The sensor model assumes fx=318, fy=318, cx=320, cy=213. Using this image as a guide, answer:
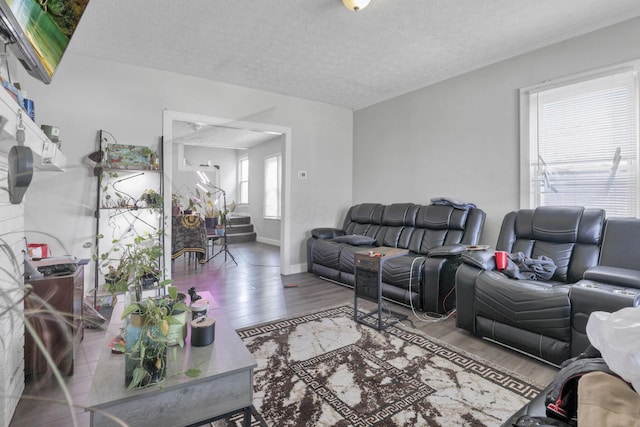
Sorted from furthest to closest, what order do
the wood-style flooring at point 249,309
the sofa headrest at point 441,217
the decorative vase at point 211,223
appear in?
1. the decorative vase at point 211,223
2. the sofa headrest at point 441,217
3. the wood-style flooring at point 249,309

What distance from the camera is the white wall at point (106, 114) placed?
332cm

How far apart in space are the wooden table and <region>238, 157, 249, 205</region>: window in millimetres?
8238

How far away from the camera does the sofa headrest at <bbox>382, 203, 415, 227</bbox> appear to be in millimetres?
4277

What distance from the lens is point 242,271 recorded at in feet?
16.8

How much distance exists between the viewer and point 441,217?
12.7 ft

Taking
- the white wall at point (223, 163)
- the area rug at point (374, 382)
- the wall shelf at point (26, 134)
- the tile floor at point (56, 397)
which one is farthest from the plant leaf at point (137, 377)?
the white wall at point (223, 163)

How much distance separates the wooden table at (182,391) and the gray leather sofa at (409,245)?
223cm

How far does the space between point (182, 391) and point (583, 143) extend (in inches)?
150

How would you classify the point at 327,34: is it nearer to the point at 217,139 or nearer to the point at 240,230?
the point at 217,139

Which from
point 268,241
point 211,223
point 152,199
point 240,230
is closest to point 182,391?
point 152,199

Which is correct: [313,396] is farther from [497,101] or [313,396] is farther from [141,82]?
[141,82]

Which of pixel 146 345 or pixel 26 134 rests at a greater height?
pixel 26 134

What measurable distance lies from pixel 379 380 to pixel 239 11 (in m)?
3.05

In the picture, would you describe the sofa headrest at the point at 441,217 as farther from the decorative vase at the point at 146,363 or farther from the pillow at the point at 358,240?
the decorative vase at the point at 146,363
